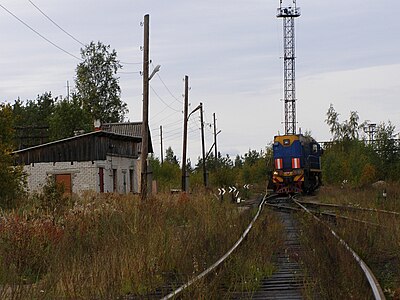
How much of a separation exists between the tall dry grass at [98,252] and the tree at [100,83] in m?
64.3

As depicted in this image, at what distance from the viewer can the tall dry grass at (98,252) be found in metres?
9.69

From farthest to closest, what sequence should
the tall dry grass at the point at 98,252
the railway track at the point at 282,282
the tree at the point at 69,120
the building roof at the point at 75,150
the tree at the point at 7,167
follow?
the tree at the point at 69,120
the building roof at the point at 75,150
the tree at the point at 7,167
the tall dry grass at the point at 98,252
the railway track at the point at 282,282

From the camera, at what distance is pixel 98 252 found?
12.8m

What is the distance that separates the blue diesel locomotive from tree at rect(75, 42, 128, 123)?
38.9m

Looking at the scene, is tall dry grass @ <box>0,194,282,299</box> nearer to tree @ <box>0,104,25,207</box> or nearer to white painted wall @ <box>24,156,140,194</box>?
tree @ <box>0,104,25,207</box>

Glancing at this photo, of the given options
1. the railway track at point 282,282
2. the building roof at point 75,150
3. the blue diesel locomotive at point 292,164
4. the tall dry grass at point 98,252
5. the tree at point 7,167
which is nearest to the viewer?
the railway track at point 282,282

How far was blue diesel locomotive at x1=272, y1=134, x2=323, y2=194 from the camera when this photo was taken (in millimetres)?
44438

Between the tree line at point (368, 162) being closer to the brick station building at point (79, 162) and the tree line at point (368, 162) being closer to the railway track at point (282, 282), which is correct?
the brick station building at point (79, 162)

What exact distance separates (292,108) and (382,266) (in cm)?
5898

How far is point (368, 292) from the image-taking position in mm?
9227

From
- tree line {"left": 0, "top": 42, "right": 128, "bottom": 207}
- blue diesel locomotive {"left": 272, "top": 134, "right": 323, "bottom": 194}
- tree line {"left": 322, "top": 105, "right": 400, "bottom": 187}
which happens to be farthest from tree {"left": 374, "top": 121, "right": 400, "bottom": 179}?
tree line {"left": 0, "top": 42, "right": 128, "bottom": 207}

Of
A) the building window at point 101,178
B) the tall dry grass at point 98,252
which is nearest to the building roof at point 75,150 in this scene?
the building window at point 101,178

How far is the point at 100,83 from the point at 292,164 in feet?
139

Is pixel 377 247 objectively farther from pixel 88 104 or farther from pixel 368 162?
pixel 88 104
